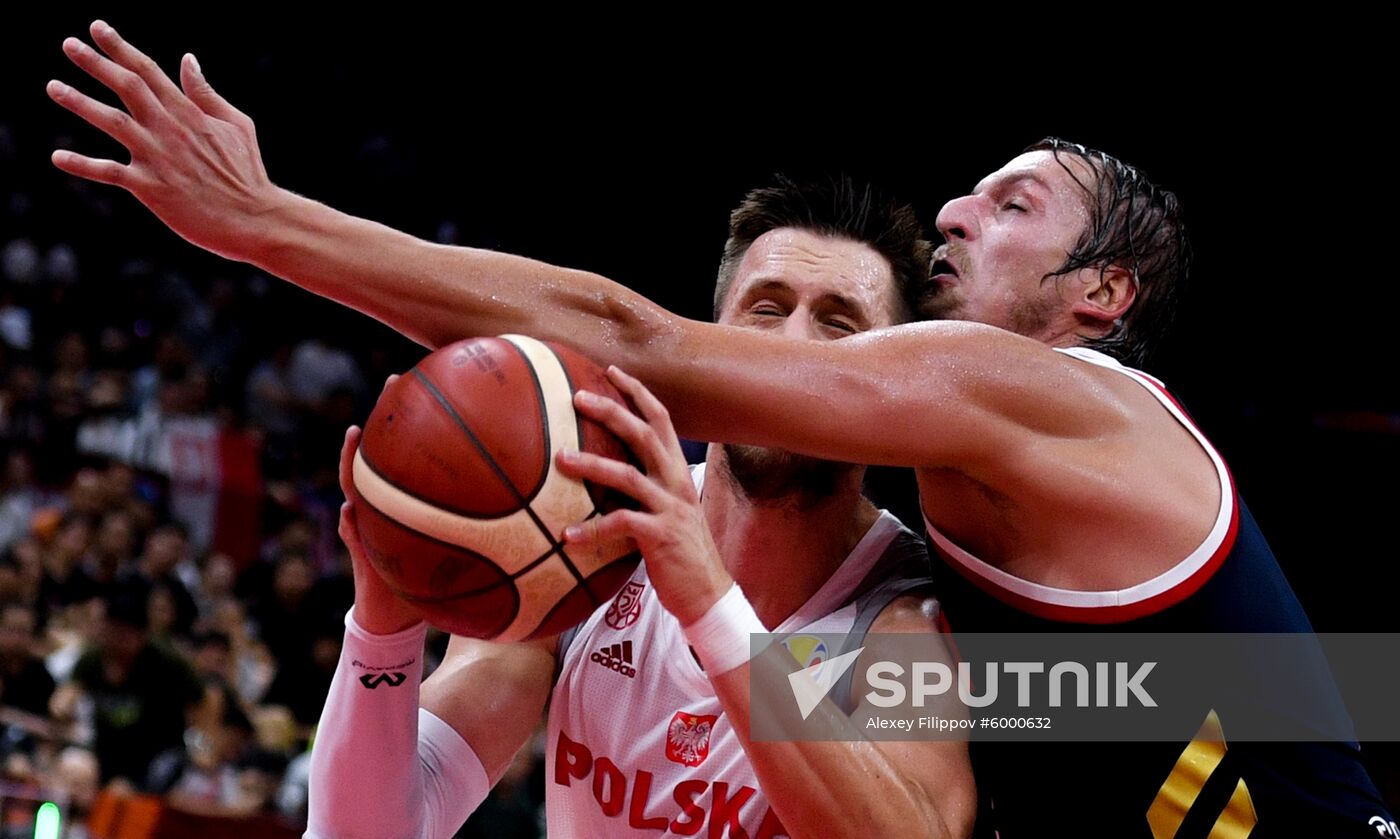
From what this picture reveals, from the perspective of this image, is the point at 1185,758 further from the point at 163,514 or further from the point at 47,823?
the point at 163,514

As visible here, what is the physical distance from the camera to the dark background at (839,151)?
10680 mm

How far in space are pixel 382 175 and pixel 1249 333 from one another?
7.75 metres

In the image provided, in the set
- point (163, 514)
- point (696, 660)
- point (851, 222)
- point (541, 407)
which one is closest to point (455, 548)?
point (541, 407)

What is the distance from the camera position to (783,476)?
3.12 metres

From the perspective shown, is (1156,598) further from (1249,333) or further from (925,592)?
(1249,333)

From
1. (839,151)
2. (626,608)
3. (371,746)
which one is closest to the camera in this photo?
(371,746)

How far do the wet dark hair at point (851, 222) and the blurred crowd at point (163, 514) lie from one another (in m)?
3.88

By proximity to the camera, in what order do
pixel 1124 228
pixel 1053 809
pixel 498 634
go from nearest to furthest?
pixel 498 634
pixel 1053 809
pixel 1124 228

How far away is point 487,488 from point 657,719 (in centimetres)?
107

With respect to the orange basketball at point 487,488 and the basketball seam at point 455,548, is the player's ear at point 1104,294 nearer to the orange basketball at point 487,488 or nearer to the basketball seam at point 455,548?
the orange basketball at point 487,488

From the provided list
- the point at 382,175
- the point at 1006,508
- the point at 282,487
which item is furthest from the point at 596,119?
the point at 1006,508

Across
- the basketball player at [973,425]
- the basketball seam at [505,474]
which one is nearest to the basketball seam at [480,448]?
the basketball seam at [505,474]

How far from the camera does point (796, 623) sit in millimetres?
3066

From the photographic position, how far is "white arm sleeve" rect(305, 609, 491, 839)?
A: 279cm
